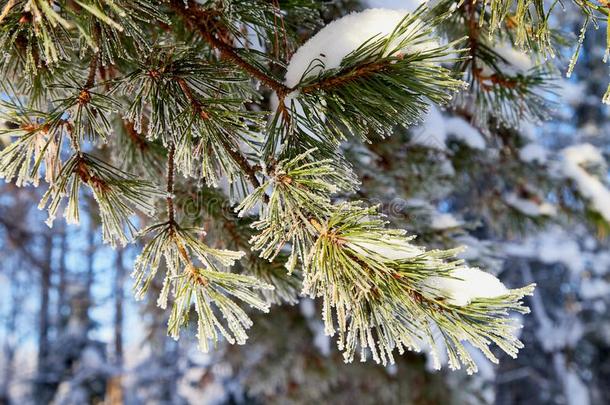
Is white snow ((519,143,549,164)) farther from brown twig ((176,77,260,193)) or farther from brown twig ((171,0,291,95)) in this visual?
brown twig ((176,77,260,193))

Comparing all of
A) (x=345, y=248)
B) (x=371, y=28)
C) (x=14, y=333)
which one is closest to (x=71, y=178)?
(x=345, y=248)

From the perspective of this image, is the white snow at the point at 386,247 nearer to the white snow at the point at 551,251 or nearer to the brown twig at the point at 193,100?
the brown twig at the point at 193,100

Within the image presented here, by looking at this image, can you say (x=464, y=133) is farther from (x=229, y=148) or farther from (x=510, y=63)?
(x=229, y=148)

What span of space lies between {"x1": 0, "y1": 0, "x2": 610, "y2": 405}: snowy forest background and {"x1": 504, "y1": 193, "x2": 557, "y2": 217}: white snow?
0.04 ft

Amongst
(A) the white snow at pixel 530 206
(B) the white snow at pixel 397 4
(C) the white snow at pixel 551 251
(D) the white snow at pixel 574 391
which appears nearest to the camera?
(B) the white snow at pixel 397 4

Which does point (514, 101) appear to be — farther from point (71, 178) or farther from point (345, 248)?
point (71, 178)

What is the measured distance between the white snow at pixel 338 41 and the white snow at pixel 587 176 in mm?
2324

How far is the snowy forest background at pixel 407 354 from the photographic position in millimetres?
2553

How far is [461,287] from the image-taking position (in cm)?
85

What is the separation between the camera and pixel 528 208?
319 centimetres

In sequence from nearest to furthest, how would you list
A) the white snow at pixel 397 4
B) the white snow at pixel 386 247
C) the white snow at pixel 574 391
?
the white snow at pixel 386 247, the white snow at pixel 397 4, the white snow at pixel 574 391

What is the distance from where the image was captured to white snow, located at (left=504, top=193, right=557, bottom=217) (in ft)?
10.3

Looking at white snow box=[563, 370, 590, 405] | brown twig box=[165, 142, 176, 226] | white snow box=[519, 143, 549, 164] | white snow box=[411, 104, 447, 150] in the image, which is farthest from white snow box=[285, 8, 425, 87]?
white snow box=[563, 370, 590, 405]

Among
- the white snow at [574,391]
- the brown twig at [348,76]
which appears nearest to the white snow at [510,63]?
the brown twig at [348,76]
